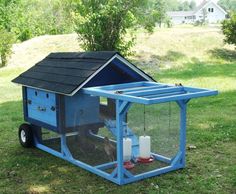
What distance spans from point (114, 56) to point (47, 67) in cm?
138

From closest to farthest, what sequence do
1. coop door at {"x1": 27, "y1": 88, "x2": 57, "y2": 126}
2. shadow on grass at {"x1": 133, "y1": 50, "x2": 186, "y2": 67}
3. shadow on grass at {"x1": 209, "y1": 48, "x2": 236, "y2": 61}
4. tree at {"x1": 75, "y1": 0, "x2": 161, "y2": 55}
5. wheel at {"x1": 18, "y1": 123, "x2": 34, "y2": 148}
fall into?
coop door at {"x1": 27, "y1": 88, "x2": 57, "y2": 126} → wheel at {"x1": 18, "y1": 123, "x2": 34, "y2": 148} → tree at {"x1": 75, "y1": 0, "x2": 161, "y2": 55} → shadow on grass at {"x1": 133, "y1": 50, "x2": 186, "y2": 67} → shadow on grass at {"x1": 209, "y1": 48, "x2": 236, "y2": 61}

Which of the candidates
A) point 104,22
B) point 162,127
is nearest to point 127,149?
point 162,127

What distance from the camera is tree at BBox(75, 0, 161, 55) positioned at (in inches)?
527

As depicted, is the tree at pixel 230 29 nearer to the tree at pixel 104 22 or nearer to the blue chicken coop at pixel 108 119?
the tree at pixel 104 22

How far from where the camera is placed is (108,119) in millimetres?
5316

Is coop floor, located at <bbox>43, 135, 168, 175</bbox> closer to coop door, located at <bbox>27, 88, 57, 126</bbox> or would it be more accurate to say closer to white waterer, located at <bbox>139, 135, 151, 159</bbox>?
white waterer, located at <bbox>139, 135, 151, 159</bbox>

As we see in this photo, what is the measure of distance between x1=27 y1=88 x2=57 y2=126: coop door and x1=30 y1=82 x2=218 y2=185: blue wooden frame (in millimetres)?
282

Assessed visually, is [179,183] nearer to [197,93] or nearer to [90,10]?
[197,93]

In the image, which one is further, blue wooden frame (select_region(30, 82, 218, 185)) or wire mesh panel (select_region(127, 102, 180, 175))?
wire mesh panel (select_region(127, 102, 180, 175))

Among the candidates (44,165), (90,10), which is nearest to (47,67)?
(44,165)

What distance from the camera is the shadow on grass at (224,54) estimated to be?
764 inches

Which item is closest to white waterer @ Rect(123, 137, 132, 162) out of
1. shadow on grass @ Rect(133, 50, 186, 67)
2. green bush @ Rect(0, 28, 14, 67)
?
shadow on grass @ Rect(133, 50, 186, 67)

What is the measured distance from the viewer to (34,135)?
6.34 metres

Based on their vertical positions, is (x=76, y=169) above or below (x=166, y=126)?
below
